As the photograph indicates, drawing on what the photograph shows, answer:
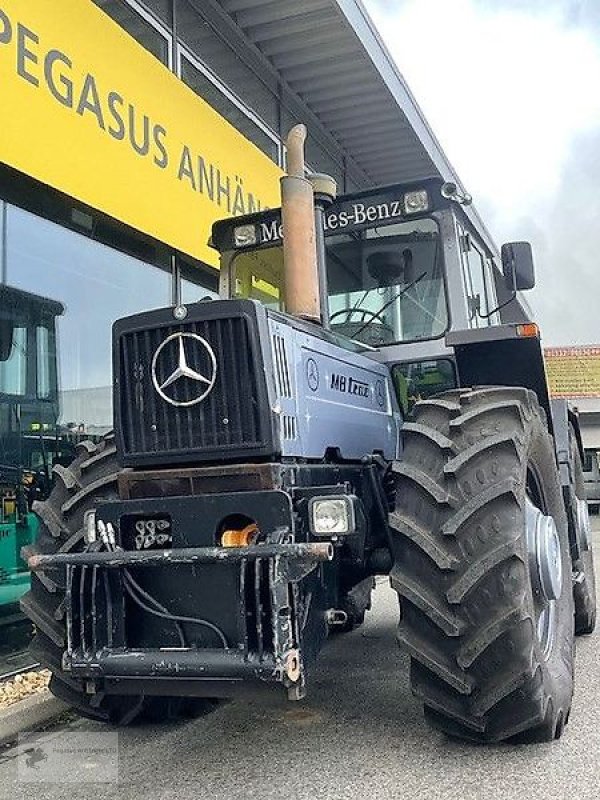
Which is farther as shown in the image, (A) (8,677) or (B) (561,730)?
(A) (8,677)

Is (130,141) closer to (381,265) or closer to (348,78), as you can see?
(381,265)

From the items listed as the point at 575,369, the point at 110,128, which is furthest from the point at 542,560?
the point at 575,369

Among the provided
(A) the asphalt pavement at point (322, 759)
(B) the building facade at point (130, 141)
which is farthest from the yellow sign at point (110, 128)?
(A) the asphalt pavement at point (322, 759)

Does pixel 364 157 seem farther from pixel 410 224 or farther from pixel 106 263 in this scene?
pixel 410 224

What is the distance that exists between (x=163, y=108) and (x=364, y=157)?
4.67 meters

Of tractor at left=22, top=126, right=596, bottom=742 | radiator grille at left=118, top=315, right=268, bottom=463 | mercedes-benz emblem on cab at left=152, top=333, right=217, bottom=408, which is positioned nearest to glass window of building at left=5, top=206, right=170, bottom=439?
tractor at left=22, top=126, right=596, bottom=742

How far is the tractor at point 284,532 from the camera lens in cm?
306

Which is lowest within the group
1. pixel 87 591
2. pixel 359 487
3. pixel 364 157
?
pixel 87 591

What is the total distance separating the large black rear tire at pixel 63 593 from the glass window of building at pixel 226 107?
14.7ft

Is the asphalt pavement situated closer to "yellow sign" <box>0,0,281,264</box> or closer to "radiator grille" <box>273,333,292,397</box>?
"radiator grille" <box>273,333,292,397</box>

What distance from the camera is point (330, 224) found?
197 inches

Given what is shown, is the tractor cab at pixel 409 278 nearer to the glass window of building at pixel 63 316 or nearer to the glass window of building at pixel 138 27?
the glass window of building at pixel 63 316

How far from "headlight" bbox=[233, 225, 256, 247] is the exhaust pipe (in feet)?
3.83

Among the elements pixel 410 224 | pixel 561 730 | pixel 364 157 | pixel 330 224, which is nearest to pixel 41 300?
pixel 330 224
